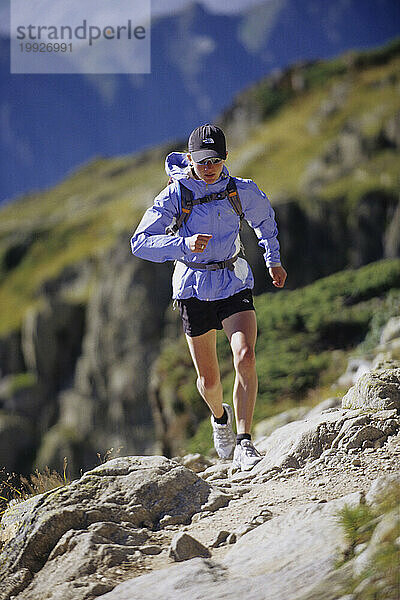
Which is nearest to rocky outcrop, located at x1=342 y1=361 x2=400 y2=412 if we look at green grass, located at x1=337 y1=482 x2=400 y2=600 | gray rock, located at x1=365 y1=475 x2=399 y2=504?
gray rock, located at x1=365 y1=475 x2=399 y2=504

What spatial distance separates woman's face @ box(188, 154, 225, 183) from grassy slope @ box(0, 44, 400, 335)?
67.6 feet

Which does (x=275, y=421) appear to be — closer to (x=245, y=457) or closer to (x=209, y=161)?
(x=245, y=457)

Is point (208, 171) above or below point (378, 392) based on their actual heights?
above

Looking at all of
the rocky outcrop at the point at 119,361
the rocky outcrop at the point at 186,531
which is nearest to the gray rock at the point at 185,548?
the rocky outcrop at the point at 186,531

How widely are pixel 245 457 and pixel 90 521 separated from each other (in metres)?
1.64

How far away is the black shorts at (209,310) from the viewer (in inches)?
229

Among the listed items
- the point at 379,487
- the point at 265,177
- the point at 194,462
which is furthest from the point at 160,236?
the point at 265,177

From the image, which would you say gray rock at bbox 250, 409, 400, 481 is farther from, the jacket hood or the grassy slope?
the grassy slope

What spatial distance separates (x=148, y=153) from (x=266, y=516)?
112 m

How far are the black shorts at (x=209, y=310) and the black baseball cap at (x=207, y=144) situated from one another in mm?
1228

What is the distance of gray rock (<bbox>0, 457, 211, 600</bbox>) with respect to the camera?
3787 millimetres

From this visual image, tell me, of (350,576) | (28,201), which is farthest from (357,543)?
(28,201)

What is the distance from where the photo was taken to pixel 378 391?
5.34 meters

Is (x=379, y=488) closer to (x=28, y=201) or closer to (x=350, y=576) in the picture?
(x=350, y=576)
